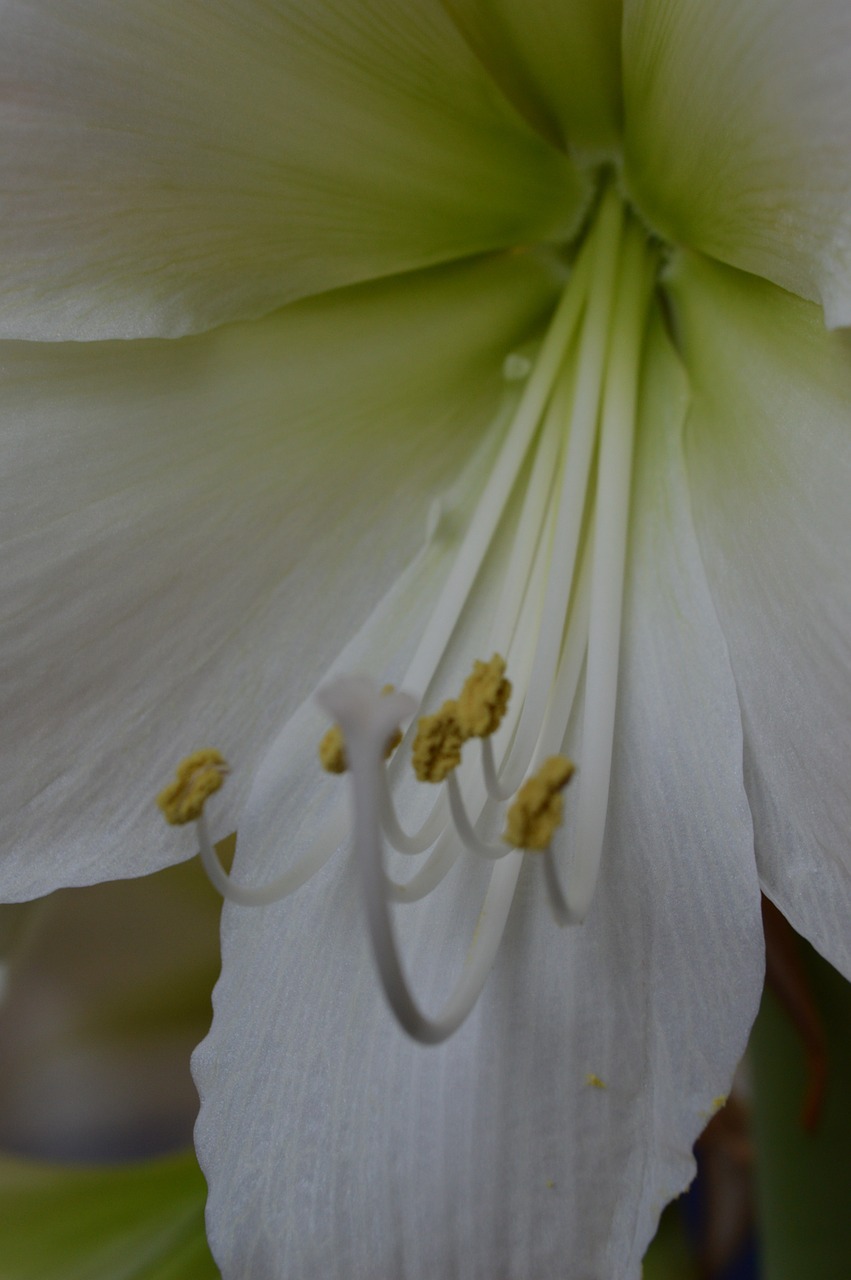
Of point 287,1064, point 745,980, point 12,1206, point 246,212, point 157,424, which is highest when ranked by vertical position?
point 246,212

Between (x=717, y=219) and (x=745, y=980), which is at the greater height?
(x=717, y=219)

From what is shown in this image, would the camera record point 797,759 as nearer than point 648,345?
Yes

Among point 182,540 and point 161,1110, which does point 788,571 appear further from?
point 161,1110

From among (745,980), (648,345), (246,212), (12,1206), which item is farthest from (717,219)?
(12,1206)

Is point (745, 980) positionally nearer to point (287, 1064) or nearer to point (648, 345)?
point (287, 1064)

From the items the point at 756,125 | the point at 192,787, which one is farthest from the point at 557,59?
the point at 192,787

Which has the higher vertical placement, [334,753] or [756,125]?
[756,125]
